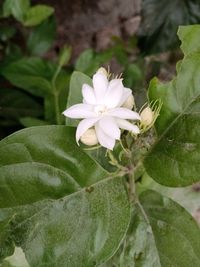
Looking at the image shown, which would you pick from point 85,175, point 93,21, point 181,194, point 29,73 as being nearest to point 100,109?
point 85,175

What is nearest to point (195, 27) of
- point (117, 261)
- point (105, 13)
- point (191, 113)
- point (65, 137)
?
point (191, 113)

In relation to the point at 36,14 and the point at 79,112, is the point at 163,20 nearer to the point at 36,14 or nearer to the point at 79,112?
the point at 36,14

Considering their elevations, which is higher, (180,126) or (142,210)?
(180,126)

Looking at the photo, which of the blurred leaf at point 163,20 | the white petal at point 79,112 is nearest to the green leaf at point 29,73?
the blurred leaf at point 163,20

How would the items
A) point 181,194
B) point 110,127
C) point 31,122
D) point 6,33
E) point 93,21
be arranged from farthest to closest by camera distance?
point 93,21 < point 6,33 < point 31,122 < point 181,194 < point 110,127

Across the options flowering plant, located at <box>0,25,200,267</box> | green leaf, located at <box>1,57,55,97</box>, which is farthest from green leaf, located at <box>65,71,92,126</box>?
green leaf, located at <box>1,57,55,97</box>

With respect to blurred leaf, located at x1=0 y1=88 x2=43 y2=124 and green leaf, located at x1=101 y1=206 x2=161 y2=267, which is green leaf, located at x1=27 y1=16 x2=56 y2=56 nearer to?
blurred leaf, located at x1=0 y1=88 x2=43 y2=124

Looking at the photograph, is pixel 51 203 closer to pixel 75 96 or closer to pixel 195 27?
pixel 75 96
